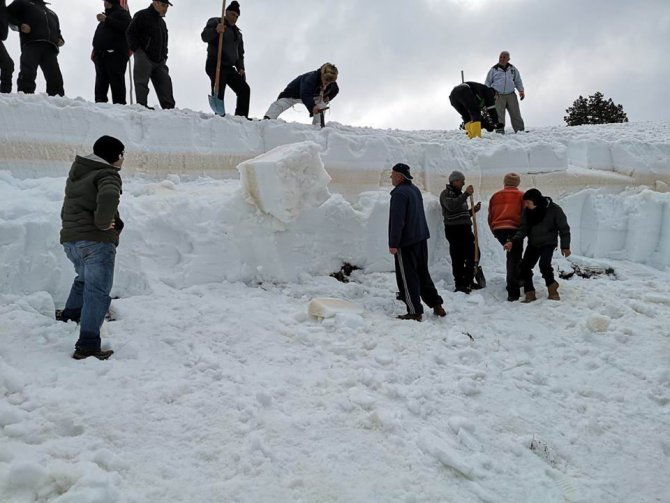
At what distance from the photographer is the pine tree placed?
832 inches

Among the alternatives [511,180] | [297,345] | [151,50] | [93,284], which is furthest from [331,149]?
[93,284]

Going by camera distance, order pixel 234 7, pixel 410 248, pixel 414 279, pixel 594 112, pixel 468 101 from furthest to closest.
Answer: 1. pixel 594 112
2. pixel 468 101
3. pixel 234 7
4. pixel 410 248
5. pixel 414 279

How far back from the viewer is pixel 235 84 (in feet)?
23.5

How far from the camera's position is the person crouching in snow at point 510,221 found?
580cm

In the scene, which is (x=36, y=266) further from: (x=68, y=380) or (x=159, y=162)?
(x=159, y=162)

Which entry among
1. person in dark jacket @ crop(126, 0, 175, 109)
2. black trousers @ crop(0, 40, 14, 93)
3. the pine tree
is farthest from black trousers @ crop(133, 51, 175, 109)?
the pine tree

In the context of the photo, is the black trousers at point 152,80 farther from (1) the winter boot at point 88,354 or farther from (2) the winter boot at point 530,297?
(2) the winter boot at point 530,297

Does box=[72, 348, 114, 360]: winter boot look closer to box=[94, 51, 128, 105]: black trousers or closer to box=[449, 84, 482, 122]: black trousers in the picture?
box=[94, 51, 128, 105]: black trousers

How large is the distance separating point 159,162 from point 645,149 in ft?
25.3

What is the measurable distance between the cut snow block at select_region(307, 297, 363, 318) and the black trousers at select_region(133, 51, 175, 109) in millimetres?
3763

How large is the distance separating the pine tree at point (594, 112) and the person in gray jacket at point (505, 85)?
43.8 feet

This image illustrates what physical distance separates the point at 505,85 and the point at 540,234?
16.0ft

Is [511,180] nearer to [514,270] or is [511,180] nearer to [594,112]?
[514,270]

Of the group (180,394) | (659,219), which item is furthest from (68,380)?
(659,219)
